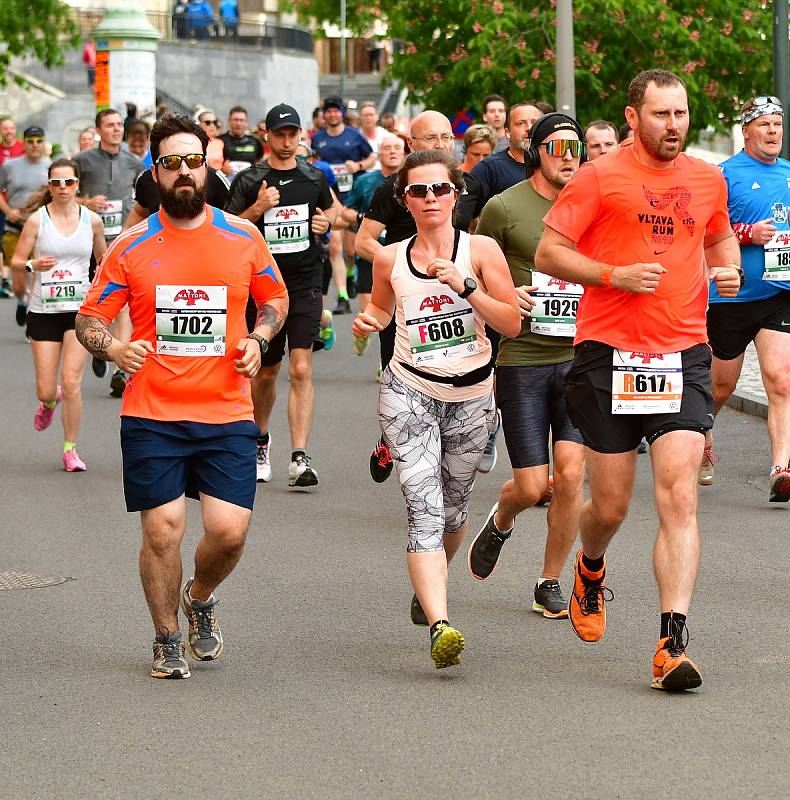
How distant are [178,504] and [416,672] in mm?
1019

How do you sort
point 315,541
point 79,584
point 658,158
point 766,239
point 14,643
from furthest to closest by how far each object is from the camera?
point 766,239
point 315,541
point 79,584
point 14,643
point 658,158

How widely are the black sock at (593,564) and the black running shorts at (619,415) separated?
1.58 ft

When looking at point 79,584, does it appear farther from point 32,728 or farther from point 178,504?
point 32,728

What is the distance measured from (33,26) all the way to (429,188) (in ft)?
95.7

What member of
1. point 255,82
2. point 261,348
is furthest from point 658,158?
point 255,82

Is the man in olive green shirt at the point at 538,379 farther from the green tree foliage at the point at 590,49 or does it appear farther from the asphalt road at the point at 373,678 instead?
the green tree foliage at the point at 590,49

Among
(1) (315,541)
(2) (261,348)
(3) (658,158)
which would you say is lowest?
(1) (315,541)

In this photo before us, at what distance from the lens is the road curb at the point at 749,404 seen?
543 inches

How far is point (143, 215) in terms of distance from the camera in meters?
11.8

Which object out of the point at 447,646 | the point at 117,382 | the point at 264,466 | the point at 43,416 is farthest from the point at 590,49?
the point at 447,646

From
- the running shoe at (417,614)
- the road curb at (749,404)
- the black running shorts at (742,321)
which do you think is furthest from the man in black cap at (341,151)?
the running shoe at (417,614)

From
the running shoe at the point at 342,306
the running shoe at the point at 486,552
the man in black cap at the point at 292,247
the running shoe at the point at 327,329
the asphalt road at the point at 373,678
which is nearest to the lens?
the asphalt road at the point at 373,678

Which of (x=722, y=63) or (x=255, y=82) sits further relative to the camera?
(x=255, y=82)

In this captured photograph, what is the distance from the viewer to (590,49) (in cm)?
2567
